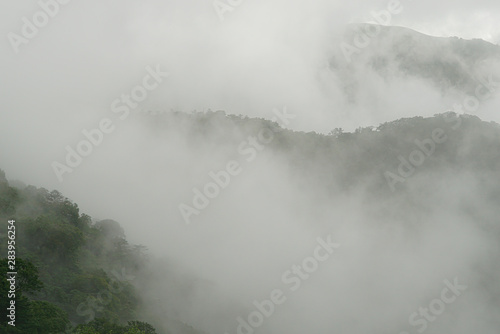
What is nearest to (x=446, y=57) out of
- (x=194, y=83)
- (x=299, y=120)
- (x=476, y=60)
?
(x=476, y=60)

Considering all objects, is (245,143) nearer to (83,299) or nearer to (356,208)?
(356,208)

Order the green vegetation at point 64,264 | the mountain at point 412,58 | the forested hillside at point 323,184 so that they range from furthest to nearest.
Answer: the mountain at point 412,58, the forested hillside at point 323,184, the green vegetation at point 64,264

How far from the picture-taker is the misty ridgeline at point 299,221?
209 feet

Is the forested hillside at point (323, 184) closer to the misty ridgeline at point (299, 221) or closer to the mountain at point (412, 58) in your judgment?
the misty ridgeline at point (299, 221)

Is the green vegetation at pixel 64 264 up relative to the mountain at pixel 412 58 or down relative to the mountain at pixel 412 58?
down

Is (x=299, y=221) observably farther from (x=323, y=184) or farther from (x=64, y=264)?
(x=64, y=264)

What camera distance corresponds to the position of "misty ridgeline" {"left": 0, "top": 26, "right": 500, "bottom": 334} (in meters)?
63.8

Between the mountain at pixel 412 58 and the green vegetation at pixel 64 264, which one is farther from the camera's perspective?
the mountain at pixel 412 58

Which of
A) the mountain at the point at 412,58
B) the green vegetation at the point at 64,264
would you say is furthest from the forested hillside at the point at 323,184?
the mountain at the point at 412,58

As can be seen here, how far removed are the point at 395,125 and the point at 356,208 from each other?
20.0 meters

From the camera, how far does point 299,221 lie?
100750 millimetres

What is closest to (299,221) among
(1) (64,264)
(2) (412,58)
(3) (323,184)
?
(3) (323,184)

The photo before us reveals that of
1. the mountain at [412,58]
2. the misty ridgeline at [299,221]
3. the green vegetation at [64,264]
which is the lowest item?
the green vegetation at [64,264]

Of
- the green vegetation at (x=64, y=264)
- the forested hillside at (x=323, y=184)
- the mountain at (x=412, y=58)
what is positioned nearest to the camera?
the green vegetation at (x=64, y=264)
